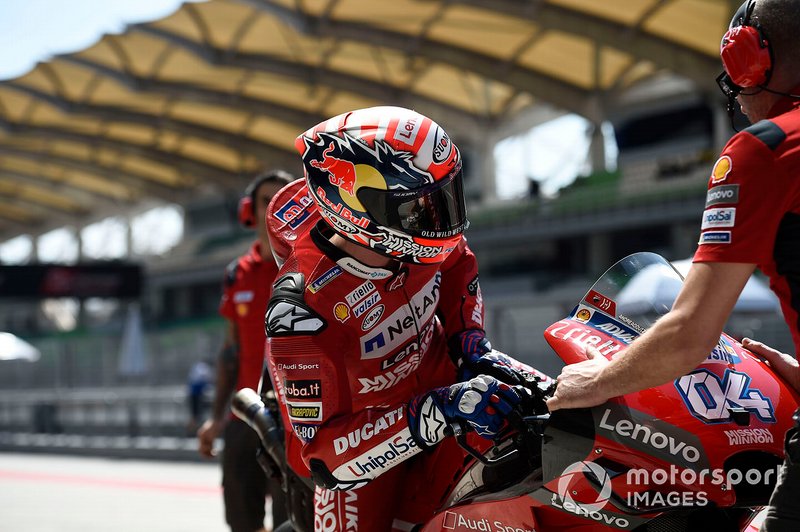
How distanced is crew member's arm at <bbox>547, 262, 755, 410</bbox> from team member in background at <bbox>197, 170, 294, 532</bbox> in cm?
277

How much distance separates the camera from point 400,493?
9.94ft

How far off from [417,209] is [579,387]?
2.23 feet

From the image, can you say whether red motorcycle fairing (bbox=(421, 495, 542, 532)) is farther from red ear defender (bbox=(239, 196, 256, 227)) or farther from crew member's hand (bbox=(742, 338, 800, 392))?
red ear defender (bbox=(239, 196, 256, 227))

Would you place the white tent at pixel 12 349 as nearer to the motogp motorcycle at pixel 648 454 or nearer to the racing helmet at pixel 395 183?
the racing helmet at pixel 395 183

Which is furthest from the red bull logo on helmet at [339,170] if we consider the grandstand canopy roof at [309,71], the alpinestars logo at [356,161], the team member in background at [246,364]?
the grandstand canopy roof at [309,71]

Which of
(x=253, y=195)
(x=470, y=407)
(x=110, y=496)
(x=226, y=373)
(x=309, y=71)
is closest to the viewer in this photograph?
(x=470, y=407)

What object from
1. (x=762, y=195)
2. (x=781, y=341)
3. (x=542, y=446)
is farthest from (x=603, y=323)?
(x=781, y=341)

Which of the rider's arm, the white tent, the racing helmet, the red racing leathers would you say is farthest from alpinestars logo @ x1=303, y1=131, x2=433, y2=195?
the white tent

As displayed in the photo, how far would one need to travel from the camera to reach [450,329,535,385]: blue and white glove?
2.60 metres

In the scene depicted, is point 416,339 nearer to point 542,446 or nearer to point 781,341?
point 542,446

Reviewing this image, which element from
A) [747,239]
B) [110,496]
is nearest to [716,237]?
[747,239]

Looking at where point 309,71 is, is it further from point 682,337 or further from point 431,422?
point 682,337

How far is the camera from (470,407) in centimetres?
234

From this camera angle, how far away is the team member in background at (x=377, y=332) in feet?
8.31
